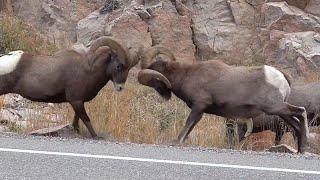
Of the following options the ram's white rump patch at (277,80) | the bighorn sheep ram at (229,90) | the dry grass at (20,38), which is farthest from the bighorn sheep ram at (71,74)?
the dry grass at (20,38)

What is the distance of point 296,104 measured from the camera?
13.1 m

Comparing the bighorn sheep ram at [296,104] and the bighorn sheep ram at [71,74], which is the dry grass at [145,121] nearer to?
the bighorn sheep ram at [296,104]

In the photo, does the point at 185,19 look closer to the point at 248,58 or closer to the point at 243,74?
the point at 248,58

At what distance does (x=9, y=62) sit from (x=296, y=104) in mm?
4552

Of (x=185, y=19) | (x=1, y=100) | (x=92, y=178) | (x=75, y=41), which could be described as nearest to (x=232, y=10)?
(x=185, y=19)

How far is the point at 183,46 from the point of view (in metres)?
24.5

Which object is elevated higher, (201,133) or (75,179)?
(75,179)

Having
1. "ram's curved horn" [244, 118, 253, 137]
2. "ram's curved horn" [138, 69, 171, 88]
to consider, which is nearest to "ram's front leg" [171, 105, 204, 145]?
"ram's curved horn" [138, 69, 171, 88]

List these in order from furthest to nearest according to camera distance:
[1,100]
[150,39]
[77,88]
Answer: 1. [150,39]
2. [1,100]
3. [77,88]

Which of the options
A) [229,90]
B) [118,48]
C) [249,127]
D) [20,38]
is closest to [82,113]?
[118,48]

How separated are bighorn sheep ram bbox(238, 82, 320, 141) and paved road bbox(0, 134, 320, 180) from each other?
11.2 ft

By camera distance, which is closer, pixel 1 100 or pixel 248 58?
pixel 1 100

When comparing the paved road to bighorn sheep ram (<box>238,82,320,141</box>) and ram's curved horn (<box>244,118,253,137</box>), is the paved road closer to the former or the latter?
ram's curved horn (<box>244,118,253,137</box>)

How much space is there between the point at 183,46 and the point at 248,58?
1.94 m
